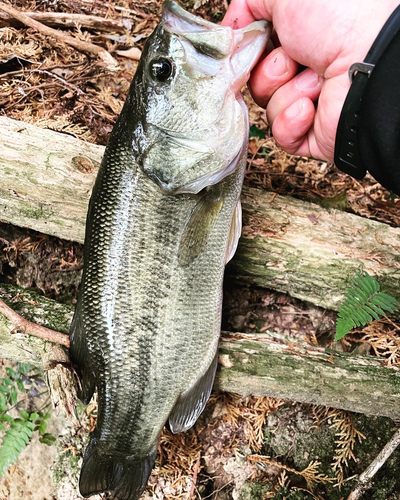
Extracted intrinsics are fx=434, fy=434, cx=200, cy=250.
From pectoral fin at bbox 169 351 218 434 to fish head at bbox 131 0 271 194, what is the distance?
4.43 ft

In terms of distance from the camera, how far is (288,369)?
128 inches

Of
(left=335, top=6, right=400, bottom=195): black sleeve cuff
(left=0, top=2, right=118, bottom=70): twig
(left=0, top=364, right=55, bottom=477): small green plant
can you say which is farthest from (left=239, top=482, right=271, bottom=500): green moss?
(left=0, top=2, right=118, bottom=70): twig

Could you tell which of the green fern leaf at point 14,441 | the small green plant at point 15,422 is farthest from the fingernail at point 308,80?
the green fern leaf at point 14,441

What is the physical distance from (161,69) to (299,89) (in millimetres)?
994

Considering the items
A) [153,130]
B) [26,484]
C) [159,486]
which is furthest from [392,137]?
[26,484]

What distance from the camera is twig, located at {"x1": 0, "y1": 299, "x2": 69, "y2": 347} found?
316 centimetres

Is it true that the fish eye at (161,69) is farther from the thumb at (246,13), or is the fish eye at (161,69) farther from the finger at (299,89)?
the finger at (299,89)

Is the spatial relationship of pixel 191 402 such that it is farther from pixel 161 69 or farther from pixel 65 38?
pixel 65 38

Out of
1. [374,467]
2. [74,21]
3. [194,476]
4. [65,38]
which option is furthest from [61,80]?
[374,467]

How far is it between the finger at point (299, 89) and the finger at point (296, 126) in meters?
0.06

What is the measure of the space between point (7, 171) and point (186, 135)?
1554 mm

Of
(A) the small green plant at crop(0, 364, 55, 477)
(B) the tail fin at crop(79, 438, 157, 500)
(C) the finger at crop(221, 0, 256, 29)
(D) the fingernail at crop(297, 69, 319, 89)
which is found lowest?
(A) the small green plant at crop(0, 364, 55, 477)

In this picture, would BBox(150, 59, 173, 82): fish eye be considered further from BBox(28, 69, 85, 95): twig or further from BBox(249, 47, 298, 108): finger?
BBox(28, 69, 85, 95): twig

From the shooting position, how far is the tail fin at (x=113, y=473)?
2.98 metres
